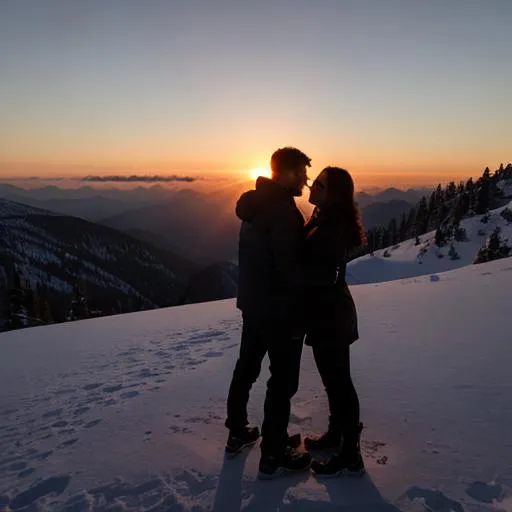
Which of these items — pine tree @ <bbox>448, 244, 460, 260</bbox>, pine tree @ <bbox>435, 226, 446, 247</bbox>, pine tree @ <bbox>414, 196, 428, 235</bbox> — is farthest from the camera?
pine tree @ <bbox>414, 196, 428, 235</bbox>

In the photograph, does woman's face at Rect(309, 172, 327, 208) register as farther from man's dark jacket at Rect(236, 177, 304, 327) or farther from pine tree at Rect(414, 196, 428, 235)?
pine tree at Rect(414, 196, 428, 235)

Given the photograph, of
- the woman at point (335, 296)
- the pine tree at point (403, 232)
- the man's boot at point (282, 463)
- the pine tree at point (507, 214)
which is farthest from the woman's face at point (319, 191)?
the pine tree at point (403, 232)

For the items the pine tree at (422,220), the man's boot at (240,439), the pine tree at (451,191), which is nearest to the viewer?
the man's boot at (240,439)

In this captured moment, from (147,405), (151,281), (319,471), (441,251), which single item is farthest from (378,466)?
(151,281)

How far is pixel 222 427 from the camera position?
4.91 meters

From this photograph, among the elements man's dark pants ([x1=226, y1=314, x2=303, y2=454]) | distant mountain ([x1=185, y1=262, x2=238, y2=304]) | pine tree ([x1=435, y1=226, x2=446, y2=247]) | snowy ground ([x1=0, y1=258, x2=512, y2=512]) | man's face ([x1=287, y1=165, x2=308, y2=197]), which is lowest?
distant mountain ([x1=185, y1=262, x2=238, y2=304])

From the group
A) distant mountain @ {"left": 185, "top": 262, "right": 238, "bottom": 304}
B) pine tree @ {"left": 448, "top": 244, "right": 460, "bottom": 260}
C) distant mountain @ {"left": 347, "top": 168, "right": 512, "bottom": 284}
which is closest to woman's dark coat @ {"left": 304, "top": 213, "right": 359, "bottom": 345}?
distant mountain @ {"left": 347, "top": 168, "right": 512, "bottom": 284}

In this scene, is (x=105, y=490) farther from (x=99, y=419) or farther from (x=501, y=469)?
(x=501, y=469)

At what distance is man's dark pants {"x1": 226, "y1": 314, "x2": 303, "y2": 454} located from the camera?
376cm

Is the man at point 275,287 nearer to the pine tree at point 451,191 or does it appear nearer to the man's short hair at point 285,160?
the man's short hair at point 285,160

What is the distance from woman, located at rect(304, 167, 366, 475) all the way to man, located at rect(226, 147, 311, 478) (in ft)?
0.42

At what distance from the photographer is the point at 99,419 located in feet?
17.6

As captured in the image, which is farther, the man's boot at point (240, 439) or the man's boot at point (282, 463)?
the man's boot at point (240, 439)

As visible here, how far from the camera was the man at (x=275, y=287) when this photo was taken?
3.55m
